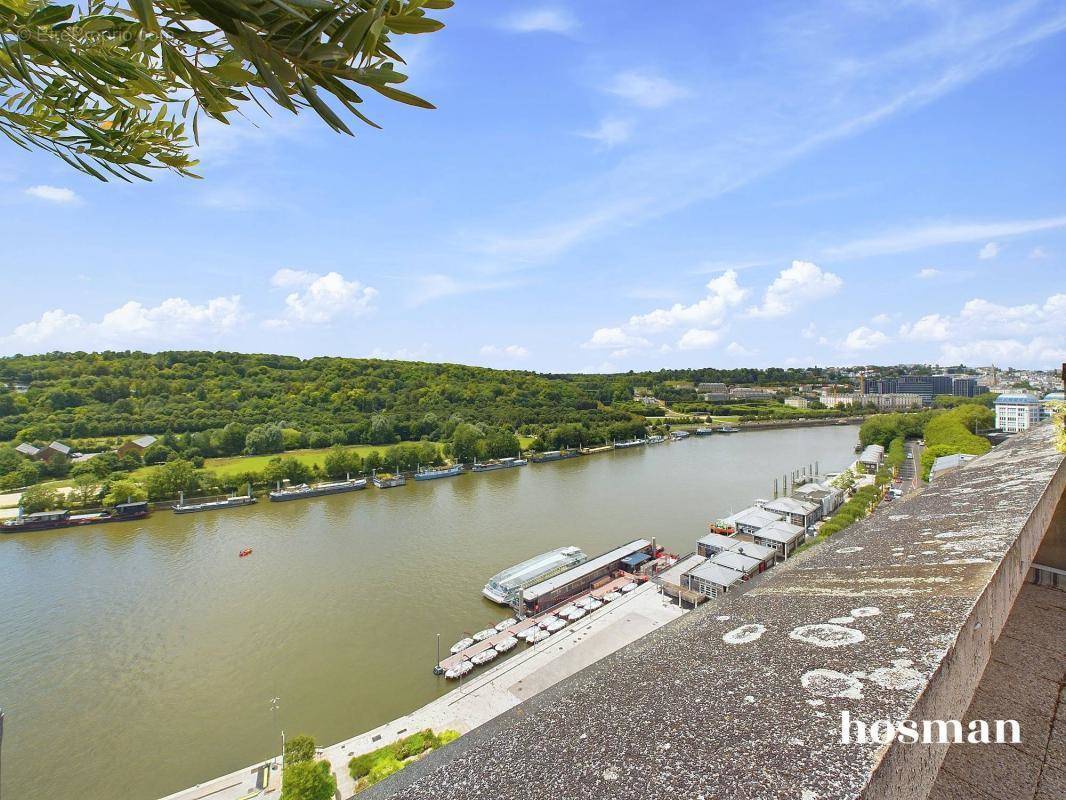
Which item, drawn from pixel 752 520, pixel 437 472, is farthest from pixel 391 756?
pixel 437 472

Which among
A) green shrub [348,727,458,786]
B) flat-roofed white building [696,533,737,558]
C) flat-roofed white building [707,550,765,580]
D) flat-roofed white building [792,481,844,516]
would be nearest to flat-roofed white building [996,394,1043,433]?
flat-roofed white building [792,481,844,516]

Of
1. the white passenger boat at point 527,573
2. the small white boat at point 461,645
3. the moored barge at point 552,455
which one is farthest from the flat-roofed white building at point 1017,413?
the small white boat at point 461,645

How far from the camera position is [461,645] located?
23.4ft

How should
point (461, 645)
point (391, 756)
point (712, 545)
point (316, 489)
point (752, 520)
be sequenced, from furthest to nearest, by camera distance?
point (316, 489) < point (752, 520) < point (712, 545) < point (461, 645) < point (391, 756)

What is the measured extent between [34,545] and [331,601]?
943cm

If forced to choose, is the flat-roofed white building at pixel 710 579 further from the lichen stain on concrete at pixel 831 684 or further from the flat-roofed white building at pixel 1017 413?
the flat-roofed white building at pixel 1017 413

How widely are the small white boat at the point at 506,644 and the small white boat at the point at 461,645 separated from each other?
446 mm

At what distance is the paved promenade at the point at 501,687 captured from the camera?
4754 millimetres

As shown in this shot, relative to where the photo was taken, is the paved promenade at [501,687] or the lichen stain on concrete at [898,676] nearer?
the lichen stain on concrete at [898,676]

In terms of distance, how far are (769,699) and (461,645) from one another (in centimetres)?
743

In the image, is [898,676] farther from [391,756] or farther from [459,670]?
[459,670]

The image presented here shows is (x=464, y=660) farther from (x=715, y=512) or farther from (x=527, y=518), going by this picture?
(x=715, y=512)

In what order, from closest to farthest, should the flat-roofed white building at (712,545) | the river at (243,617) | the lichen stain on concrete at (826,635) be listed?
1. the lichen stain on concrete at (826,635)
2. the river at (243,617)
3. the flat-roofed white building at (712,545)

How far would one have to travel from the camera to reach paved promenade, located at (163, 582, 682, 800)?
475 cm
